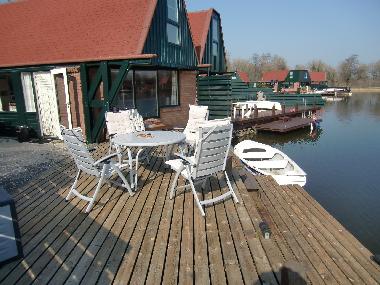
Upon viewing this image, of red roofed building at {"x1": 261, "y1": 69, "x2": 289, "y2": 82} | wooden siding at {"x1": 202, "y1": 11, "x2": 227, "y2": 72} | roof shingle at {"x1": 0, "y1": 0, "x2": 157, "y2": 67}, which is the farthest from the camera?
red roofed building at {"x1": 261, "y1": 69, "x2": 289, "y2": 82}

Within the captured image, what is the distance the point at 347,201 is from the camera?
31.1ft

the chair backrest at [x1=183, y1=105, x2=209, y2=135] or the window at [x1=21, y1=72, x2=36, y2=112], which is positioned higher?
the window at [x1=21, y1=72, x2=36, y2=112]

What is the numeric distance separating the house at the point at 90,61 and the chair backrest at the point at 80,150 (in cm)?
457

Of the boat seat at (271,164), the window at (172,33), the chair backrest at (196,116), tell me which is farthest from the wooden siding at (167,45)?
the boat seat at (271,164)

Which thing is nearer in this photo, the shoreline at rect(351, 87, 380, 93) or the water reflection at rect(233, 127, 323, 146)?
the water reflection at rect(233, 127, 323, 146)

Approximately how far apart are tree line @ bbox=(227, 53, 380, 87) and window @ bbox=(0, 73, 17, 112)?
91.3 m

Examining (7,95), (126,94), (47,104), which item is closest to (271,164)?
(126,94)

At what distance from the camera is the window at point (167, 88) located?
12070 mm

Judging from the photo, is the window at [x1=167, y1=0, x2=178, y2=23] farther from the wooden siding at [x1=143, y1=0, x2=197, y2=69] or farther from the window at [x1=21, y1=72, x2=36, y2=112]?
the window at [x1=21, y1=72, x2=36, y2=112]

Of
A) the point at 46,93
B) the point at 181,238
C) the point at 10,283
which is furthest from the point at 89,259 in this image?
the point at 46,93

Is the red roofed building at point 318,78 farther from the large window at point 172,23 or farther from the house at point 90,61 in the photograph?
the large window at point 172,23

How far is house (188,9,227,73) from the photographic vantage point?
16.5 meters

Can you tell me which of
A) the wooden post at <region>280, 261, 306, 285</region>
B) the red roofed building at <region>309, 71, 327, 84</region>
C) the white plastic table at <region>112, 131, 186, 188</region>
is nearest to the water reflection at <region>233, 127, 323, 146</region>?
the white plastic table at <region>112, 131, 186, 188</region>

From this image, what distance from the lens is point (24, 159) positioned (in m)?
7.70
